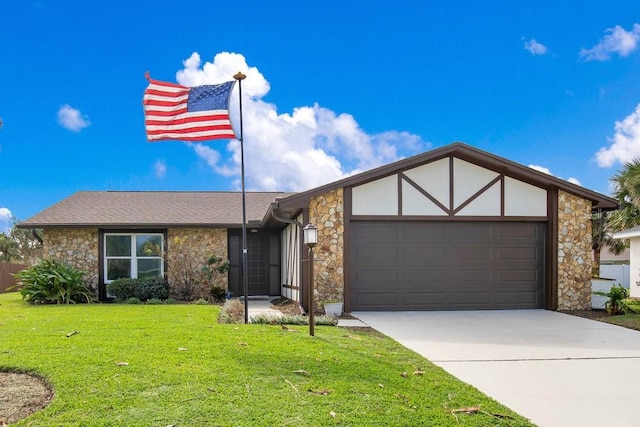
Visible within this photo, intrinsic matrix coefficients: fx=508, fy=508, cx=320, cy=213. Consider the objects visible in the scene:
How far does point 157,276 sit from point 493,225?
982 cm

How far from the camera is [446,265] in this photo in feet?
39.1

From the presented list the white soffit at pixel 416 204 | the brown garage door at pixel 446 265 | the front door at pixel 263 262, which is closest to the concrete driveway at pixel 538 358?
the brown garage door at pixel 446 265

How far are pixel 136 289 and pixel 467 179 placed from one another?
9646mm

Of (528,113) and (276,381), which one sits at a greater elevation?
(528,113)

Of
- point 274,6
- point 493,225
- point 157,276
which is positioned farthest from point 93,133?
point 493,225

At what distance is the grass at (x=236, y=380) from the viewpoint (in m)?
4.00

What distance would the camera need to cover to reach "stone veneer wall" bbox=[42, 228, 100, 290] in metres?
15.5

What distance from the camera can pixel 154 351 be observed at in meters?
6.07

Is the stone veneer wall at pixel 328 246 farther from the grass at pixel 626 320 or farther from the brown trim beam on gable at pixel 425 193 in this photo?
the grass at pixel 626 320

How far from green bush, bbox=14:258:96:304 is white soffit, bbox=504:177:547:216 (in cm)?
1150

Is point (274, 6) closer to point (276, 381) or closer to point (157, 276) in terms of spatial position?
point (157, 276)

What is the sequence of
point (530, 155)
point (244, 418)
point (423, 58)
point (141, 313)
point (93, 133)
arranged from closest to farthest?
point (244, 418) < point (141, 313) < point (423, 58) < point (530, 155) < point (93, 133)

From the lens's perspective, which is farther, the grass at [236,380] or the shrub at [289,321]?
the shrub at [289,321]

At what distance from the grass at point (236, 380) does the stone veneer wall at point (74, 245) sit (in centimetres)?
794
